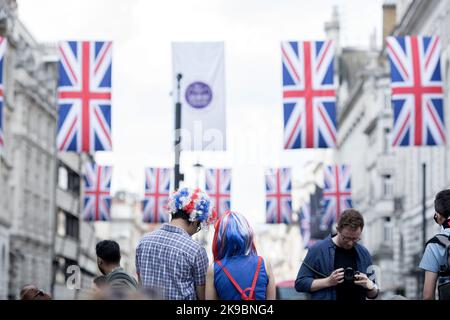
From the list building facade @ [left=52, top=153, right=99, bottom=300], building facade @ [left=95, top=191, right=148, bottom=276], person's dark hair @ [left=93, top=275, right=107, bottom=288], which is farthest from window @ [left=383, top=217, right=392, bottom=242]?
building facade @ [left=95, top=191, right=148, bottom=276]

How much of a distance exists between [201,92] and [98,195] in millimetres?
19888

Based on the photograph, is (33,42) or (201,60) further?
(33,42)

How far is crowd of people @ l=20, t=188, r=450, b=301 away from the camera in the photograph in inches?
298

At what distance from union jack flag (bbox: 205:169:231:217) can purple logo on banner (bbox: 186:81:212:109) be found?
1475 cm

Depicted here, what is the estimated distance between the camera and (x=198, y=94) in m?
Result: 22.7

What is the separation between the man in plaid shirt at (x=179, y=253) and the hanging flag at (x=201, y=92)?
41.5 ft

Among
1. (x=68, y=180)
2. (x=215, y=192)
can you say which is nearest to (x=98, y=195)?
(x=215, y=192)

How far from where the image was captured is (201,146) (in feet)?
69.6

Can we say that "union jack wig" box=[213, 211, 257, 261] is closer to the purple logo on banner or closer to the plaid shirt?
the plaid shirt

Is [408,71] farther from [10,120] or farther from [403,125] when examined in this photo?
[10,120]

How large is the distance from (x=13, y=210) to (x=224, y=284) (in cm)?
5521

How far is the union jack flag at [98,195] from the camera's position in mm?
41875
